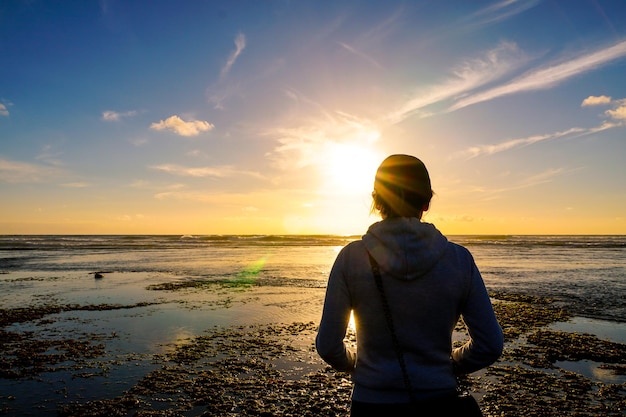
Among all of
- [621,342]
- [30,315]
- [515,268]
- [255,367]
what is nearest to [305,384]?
[255,367]

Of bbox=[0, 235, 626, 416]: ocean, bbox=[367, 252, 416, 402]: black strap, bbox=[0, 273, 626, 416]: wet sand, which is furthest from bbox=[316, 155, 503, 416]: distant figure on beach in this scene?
bbox=[0, 235, 626, 416]: ocean

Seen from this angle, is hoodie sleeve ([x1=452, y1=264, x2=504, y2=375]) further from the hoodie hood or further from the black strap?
the black strap

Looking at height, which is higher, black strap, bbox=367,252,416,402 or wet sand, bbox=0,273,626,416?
black strap, bbox=367,252,416,402

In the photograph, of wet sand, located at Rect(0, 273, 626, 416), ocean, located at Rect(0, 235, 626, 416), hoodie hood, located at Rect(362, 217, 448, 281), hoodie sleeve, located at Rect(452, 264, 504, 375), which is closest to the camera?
hoodie hood, located at Rect(362, 217, 448, 281)

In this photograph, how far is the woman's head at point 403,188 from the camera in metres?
2.38

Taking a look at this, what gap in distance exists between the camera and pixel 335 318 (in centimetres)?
238

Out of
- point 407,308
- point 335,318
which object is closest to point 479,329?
point 407,308

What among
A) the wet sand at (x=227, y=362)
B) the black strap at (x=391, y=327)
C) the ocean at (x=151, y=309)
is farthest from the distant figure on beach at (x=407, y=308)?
the ocean at (x=151, y=309)

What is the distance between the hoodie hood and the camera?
7.22 feet

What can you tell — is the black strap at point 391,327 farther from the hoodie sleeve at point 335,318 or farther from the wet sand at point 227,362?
the wet sand at point 227,362

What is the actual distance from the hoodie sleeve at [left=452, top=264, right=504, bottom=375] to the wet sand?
5386 mm

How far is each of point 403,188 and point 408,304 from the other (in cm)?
68

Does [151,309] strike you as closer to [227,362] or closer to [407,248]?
[227,362]

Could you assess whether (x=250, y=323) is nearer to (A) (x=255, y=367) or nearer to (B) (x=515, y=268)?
(A) (x=255, y=367)
